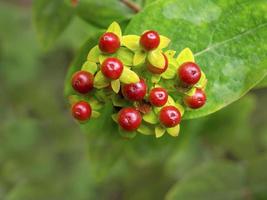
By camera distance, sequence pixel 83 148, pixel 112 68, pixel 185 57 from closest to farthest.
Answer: pixel 112 68, pixel 185 57, pixel 83 148

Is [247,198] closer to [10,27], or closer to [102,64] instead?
[102,64]

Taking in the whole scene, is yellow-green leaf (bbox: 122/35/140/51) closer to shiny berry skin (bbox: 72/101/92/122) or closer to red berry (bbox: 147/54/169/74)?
red berry (bbox: 147/54/169/74)

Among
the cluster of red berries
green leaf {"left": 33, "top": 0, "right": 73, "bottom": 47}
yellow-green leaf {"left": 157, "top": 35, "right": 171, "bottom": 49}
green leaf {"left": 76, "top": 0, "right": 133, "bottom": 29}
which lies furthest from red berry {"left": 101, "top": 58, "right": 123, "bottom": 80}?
green leaf {"left": 33, "top": 0, "right": 73, "bottom": 47}

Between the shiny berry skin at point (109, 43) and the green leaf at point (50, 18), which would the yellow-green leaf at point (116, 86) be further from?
the green leaf at point (50, 18)

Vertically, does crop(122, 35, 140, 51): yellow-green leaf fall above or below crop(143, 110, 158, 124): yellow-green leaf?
above

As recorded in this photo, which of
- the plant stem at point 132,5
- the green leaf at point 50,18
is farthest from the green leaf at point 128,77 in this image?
the green leaf at point 50,18

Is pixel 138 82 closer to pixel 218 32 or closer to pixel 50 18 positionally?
pixel 218 32

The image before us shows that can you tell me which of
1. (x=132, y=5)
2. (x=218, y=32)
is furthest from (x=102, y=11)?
(x=218, y=32)
